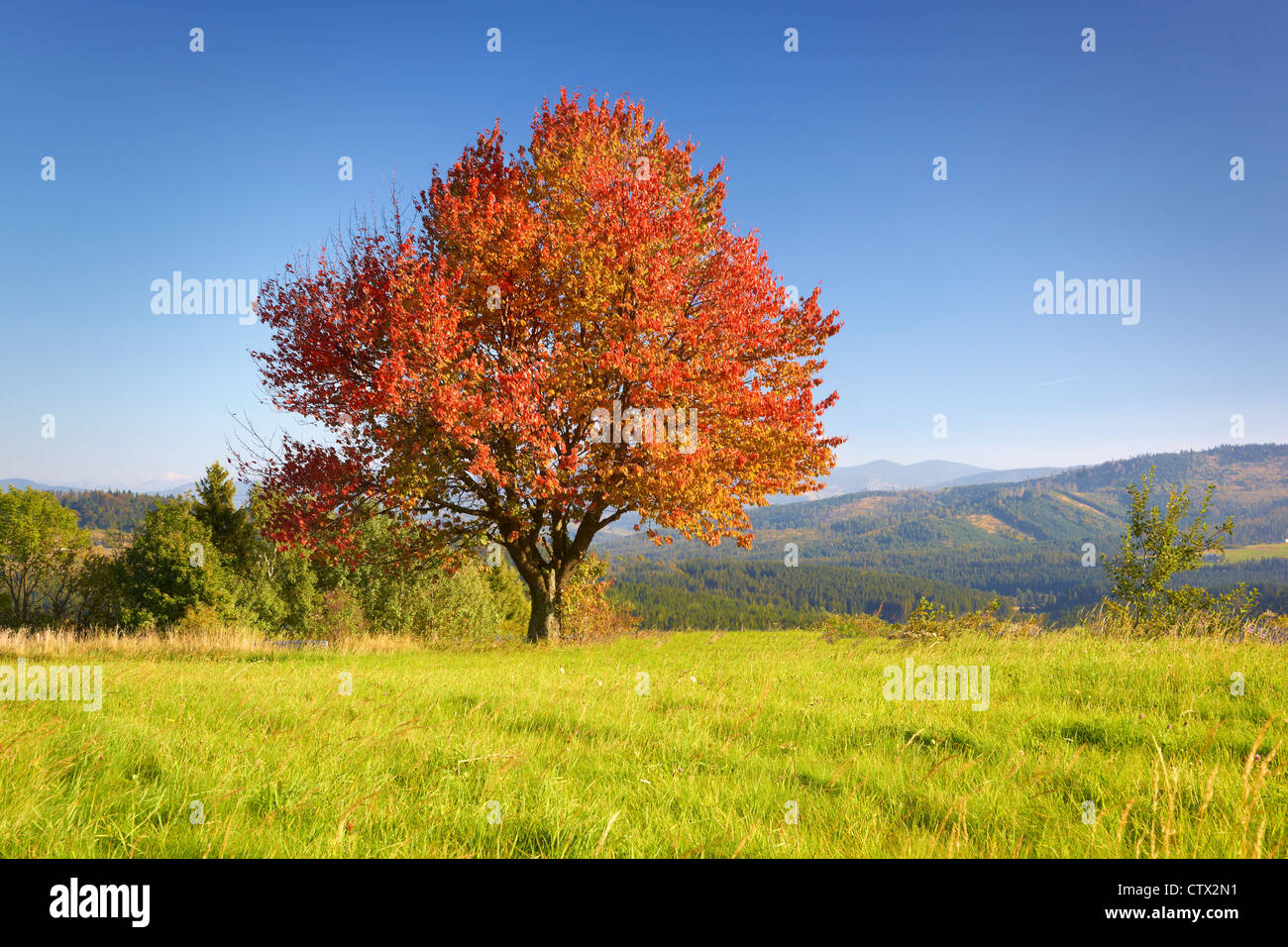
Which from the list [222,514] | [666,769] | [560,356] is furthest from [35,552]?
[666,769]

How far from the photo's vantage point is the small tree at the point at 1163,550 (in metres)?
21.6

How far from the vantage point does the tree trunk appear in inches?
805

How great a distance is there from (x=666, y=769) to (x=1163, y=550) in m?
28.1

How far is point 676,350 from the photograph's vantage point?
16922 millimetres

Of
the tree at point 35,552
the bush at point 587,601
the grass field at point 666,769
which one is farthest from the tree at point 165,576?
the grass field at point 666,769

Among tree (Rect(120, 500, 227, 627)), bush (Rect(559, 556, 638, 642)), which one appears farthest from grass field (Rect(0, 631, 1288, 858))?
tree (Rect(120, 500, 227, 627))

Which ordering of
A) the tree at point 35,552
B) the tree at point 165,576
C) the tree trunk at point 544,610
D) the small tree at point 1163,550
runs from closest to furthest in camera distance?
the tree trunk at point 544,610
the small tree at point 1163,550
the tree at point 165,576
the tree at point 35,552

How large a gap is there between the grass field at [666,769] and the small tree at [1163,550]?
17556mm

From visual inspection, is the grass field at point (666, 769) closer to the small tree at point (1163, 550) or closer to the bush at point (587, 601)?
the bush at point (587, 601)

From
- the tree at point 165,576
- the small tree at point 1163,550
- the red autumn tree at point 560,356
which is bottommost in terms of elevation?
the tree at point 165,576

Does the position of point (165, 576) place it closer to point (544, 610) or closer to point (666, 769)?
point (544, 610)

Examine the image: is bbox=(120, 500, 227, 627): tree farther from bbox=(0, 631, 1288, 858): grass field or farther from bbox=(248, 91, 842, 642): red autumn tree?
bbox=(0, 631, 1288, 858): grass field

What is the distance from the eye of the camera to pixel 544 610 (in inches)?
816

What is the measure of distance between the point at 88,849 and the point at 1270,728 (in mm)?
8863
